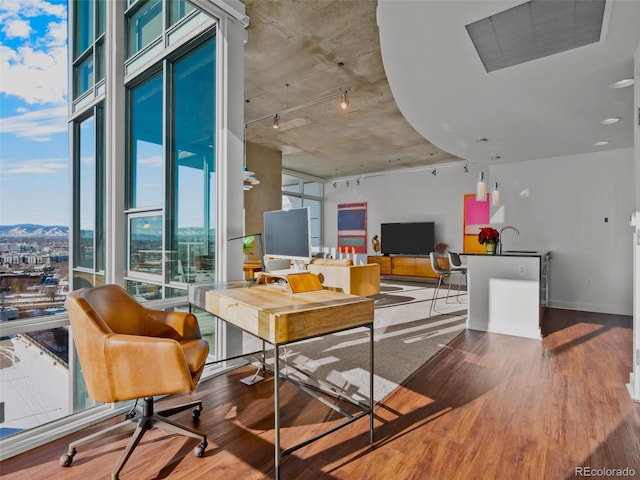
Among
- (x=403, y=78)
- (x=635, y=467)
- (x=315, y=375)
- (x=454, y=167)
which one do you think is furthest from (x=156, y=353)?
(x=454, y=167)

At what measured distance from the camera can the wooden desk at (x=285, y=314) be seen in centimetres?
155

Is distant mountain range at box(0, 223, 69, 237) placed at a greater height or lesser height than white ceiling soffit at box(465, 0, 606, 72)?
lesser

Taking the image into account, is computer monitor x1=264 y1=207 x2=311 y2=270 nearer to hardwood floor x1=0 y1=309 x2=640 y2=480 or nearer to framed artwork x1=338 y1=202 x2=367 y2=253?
hardwood floor x1=0 y1=309 x2=640 y2=480

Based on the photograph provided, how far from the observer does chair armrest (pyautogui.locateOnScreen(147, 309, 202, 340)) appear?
6.97 ft

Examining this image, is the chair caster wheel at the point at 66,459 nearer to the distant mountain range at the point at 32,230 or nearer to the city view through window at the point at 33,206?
the city view through window at the point at 33,206

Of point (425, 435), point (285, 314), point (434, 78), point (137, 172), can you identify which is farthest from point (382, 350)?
point (137, 172)

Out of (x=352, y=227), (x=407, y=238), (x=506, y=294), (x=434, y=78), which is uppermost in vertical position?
(x=434, y=78)

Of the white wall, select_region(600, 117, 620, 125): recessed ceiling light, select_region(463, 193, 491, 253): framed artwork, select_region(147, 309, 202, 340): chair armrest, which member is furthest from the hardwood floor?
select_region(463, 193, 491, 253): framed artwork

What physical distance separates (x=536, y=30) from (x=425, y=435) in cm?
278

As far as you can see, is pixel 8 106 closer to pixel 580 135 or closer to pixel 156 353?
pixel 156 353

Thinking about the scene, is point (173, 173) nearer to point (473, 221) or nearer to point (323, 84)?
point (323, 84)

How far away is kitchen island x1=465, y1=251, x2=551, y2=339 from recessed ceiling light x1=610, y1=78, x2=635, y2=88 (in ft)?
6.03

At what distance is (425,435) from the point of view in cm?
195

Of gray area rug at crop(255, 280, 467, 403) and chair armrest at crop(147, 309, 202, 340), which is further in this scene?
gray area rug at crop(255, 280, 467, 403)
